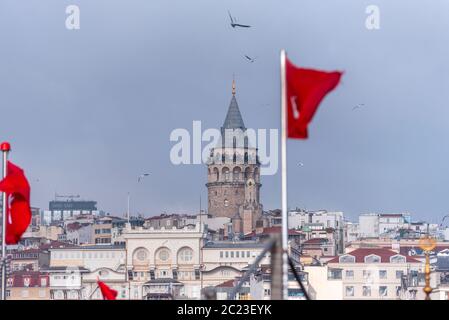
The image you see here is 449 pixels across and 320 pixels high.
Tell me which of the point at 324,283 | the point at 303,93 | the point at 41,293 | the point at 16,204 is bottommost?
the point at 41,293

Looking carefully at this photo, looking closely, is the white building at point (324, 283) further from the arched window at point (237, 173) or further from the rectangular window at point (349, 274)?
the arched window at point (237, 173)

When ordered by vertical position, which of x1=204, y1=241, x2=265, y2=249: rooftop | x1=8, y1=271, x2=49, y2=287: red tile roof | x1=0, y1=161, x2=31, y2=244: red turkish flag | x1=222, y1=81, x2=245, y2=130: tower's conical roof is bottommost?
x1=8, y1=271, x2=49, y2=287: red tile roof

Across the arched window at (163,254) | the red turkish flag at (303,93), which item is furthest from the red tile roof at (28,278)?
the red turkish flag at (303,93)

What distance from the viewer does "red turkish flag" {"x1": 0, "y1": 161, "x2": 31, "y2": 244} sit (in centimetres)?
1828

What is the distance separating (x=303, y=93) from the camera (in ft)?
46.5

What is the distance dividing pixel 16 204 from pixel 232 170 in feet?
312

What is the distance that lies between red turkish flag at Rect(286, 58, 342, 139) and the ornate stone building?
322 feet

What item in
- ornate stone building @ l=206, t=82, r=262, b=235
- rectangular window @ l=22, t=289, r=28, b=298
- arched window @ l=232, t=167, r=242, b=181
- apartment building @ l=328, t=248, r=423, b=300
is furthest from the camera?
arched window @ l=232, t=167, r=242, b=181

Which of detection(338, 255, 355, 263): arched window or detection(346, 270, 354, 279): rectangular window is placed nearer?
detection(346, 270, 354, 279): rectangular window

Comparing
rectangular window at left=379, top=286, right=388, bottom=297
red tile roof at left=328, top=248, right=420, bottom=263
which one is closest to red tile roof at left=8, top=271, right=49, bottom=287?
red tile roof at left=328, top=248, right=420, bottom=263

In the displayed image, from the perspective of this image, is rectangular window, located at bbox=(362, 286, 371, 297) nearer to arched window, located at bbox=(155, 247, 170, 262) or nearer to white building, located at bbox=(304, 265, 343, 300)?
white building, located at bbox=(304, 265, 343, 300)
